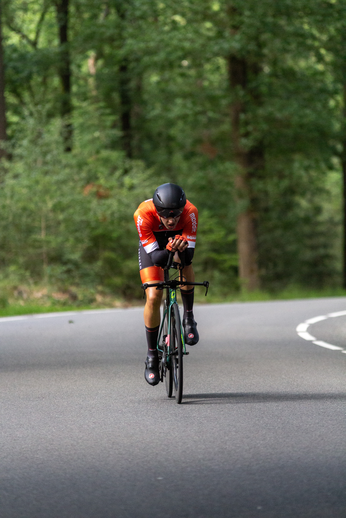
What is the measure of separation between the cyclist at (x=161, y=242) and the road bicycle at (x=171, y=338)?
67mm

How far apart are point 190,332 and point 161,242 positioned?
2.88ft

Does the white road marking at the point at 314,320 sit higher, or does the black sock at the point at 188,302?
the black sock at the point at 188,302

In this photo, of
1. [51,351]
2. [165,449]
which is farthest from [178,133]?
[165,449]

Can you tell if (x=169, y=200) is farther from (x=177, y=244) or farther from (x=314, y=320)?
(x=314, y=320)

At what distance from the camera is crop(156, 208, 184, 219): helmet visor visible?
286 inches

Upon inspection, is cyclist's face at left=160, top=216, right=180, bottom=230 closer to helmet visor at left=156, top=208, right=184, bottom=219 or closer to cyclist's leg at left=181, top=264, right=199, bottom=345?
helmet visor at left=156, top=208, right=184, bottom=219

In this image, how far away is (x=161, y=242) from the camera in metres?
7.71

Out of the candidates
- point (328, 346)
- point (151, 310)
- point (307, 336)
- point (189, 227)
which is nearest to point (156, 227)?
point (189, 227)

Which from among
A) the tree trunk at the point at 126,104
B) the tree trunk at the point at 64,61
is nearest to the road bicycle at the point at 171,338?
the tree trunk at the point at 64,61

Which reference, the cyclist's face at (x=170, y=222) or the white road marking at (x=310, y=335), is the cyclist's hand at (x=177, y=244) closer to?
the cyclist's face at (x=170, y=222)

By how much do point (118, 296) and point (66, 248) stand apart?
2.48 m

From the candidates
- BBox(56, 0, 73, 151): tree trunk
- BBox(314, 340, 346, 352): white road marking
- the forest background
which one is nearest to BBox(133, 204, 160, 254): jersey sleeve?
BBox(314, 340, 346, 352): white road marking

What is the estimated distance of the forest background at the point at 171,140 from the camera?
71.5ft

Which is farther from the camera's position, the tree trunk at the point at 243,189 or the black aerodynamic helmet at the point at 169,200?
the tree trunk at the point at 243,189
